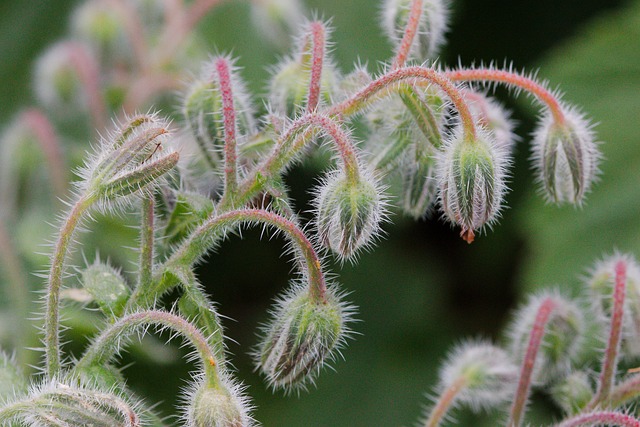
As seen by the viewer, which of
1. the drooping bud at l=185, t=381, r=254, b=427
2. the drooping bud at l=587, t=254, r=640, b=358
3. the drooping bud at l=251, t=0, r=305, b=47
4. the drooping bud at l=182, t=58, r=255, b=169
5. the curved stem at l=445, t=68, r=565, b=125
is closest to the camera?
the drooping bud at l=185, t=381, r=254, b=427

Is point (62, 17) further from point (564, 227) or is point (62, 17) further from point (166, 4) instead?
point (564, 227)

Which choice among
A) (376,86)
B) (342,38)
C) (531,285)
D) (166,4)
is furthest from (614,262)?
(342,38)

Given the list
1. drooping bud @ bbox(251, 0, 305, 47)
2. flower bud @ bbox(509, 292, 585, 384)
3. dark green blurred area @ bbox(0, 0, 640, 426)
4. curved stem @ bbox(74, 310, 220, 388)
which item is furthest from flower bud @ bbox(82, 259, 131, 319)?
dark green blurred area @ bbox(0, 0, 640, 426)

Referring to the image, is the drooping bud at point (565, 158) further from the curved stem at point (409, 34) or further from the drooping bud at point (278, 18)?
the drooping bud at point (278, 18)

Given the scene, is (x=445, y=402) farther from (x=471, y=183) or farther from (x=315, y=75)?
(x=315, y=75)

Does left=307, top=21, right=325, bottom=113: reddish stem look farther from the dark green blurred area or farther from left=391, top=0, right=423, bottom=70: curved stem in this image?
the dark green blurred area

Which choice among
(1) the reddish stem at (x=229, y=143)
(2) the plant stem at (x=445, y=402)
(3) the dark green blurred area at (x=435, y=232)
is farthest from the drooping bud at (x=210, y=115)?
(3) the dark green blurred area at (x=435, y=232)
